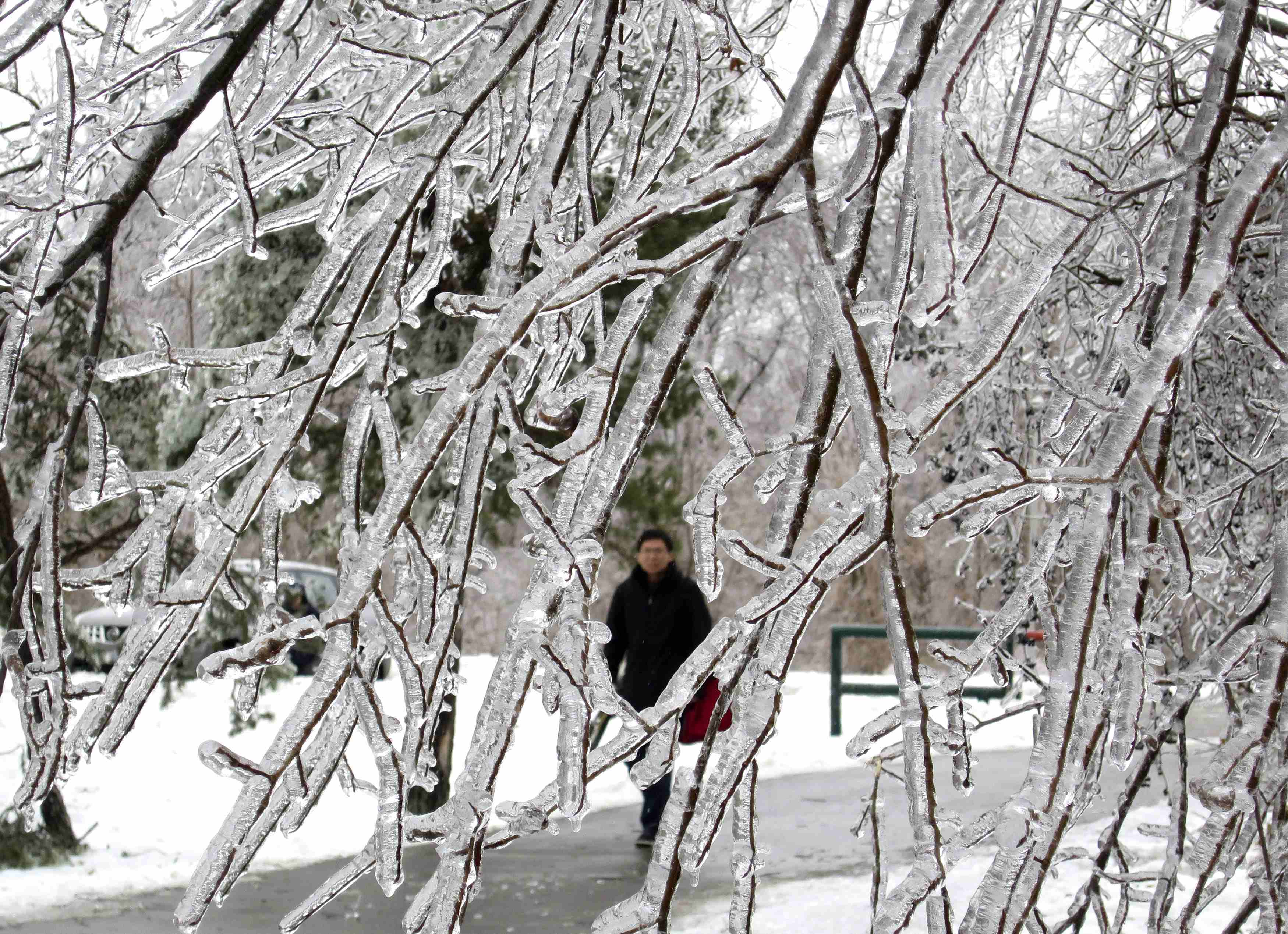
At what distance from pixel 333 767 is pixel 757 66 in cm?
111

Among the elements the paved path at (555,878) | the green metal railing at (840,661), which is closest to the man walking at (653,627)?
the paved path at (555,878)

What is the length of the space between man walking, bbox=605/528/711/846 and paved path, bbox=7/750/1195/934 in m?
0.56

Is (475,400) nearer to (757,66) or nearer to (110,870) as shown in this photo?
(757,66)

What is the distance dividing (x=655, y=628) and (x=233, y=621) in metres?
3.22

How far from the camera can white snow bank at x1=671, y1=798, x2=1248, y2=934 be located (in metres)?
5.71

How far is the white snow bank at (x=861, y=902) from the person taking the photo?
5715mm

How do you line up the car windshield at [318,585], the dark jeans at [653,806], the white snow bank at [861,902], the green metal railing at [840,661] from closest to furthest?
the white snow bank at [861,902] < the dark jeans at [653,806] < the green metal railing at [840,661] < the car windshield at [318,585]

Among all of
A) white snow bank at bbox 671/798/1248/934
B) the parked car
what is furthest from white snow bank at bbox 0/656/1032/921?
white snow bank at bbox 671/798/1248/934

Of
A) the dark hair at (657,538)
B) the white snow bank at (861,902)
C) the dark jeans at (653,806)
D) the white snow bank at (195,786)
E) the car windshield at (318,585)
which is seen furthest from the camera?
the car windshield at (318,585)

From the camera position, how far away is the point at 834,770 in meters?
10.6

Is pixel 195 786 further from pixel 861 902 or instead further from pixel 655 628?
pixel 861 902

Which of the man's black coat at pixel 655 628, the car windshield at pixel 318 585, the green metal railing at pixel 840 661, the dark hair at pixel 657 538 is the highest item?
the dark hair at pixel 657 538

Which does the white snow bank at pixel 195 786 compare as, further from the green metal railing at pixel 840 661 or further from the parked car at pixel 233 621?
the parked car at pixel 233 621

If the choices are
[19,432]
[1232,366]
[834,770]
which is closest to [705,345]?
[834,770]
